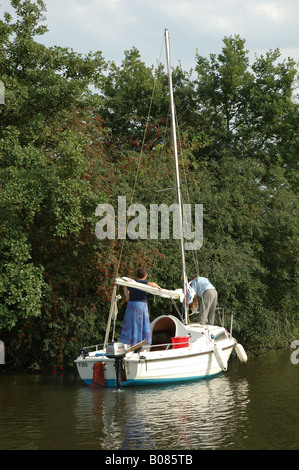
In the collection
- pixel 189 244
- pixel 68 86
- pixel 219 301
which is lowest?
pixel 219 301

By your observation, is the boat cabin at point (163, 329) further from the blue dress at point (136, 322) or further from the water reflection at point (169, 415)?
the water reflection at point (169, 415)

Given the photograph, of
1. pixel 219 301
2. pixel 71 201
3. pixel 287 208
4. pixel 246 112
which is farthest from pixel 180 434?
pixel 246 112

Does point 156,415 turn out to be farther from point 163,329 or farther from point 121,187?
point 121,187

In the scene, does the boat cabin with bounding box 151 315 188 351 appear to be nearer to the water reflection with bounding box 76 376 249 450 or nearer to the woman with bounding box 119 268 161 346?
the woman with bounding box 119 268 161 346

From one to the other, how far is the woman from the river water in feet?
4.90

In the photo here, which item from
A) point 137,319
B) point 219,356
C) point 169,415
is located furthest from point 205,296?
point 169,415

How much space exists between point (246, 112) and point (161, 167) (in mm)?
8657

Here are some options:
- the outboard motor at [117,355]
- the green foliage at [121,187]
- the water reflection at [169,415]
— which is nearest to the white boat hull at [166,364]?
the outboard motor at [117,355]

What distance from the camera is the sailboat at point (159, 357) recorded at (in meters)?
14.9

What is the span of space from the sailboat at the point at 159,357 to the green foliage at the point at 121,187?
7.67 ft

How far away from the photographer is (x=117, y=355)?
47.5 feet

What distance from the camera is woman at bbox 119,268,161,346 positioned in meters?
16.1
